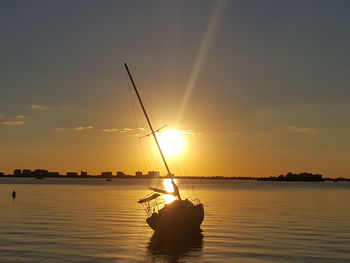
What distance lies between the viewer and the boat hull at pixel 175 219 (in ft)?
169

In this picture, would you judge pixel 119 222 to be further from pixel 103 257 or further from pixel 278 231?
pixel 103 257

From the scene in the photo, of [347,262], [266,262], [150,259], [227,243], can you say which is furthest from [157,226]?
[347,262]

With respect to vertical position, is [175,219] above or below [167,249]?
above

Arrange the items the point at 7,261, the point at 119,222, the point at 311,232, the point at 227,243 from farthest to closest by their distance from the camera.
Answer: the point at 119,222 → the point at 311,232 → the point at 227,243 → the point at 7,261

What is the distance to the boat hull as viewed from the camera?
51.7 metres

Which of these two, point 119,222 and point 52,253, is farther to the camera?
point 119,222

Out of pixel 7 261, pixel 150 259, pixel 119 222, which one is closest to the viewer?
pixel 7 261

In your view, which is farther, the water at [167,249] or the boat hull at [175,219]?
the boat hull at [175,219]

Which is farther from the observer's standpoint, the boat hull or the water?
the boat hull

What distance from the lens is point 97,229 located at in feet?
188

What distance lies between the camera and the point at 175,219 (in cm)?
5181

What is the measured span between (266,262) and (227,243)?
9989 millimetres

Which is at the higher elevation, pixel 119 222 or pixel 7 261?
pixel 119 222

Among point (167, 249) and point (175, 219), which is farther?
point (175, 219)
